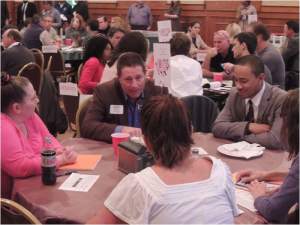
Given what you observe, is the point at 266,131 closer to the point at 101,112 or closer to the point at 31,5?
the point at 101,112

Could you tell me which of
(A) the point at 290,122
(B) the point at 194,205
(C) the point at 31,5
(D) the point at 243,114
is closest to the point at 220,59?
(D) the point at 243,114

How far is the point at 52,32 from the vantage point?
339 inches

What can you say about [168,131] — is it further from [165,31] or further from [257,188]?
[165,31]

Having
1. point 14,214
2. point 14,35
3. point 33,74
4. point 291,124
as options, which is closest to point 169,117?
point 291,124

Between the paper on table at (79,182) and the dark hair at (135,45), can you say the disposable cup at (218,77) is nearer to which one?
the dark hair at (135,45)

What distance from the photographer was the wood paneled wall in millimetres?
9922

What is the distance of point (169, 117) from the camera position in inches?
59.8

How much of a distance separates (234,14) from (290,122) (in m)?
9.29

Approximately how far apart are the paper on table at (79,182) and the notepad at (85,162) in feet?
0.31

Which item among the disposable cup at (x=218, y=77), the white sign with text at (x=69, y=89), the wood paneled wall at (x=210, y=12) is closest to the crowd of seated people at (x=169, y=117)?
the disposable cup at (x=218, y=77)

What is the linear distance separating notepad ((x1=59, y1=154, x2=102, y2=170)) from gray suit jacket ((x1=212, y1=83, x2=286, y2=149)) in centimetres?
77

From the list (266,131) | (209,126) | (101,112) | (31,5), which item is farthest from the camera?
(31,5)

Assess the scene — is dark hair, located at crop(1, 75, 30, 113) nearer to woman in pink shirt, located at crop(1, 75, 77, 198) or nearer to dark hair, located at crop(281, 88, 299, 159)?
woman in pink shirt, located at crop(1, 75, 77, 198)

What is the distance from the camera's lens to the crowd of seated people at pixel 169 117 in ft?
4.84
